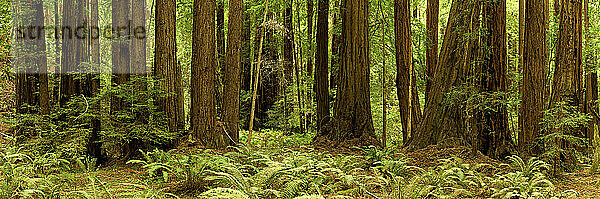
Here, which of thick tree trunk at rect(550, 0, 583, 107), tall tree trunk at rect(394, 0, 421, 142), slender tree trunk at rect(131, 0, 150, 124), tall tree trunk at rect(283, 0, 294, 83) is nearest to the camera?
thick tree trunk at rect(550, 0, 583, 107)

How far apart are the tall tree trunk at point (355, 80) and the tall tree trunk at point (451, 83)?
1496 mm

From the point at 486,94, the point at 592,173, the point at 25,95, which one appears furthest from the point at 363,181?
the point at 25,95

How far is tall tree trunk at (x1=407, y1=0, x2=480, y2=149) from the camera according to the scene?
693cm

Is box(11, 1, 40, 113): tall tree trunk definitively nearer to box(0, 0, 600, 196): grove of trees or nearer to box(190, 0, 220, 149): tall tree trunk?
box(0, 0, 600, 196): grove of trees

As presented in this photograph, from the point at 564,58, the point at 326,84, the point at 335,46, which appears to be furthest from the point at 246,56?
the point at 564,58

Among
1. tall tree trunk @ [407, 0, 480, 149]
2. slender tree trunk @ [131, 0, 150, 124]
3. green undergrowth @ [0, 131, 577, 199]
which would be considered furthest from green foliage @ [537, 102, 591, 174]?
slender tree trunk @ [131, 0, 150, 124]

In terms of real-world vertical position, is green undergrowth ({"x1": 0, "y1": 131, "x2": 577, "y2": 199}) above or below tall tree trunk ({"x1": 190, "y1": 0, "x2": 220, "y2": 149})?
below

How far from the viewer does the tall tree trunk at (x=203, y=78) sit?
802 centimetres

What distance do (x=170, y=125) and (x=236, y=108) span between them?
4.22 feet

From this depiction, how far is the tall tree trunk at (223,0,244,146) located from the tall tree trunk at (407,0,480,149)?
312cm

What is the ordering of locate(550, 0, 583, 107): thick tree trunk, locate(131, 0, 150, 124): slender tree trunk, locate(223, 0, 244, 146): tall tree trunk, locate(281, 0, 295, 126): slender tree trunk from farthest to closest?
locate(281, 0, 295, 126): slender tree trunk, locate(223, 0, 244, 146): tall tree trunk, locate(131, 0, 150, 124): slender tree trunk, locate(550, 0, 583, 107): thick tree trunk

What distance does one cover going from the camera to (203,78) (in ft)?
26.4

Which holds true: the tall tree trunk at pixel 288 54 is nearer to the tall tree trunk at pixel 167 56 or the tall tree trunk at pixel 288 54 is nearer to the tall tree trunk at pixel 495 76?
the tall tree trunk at pixel 167 56

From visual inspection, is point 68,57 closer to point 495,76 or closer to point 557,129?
point 495,76
